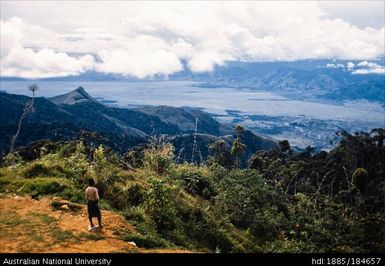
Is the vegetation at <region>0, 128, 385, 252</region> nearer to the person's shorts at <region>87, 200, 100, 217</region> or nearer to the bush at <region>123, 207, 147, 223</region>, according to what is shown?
the bush at <region>123, 207, 147, 223</region>

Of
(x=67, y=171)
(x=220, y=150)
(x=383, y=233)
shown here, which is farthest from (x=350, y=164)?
(x=67, y=171)

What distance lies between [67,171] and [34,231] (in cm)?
502

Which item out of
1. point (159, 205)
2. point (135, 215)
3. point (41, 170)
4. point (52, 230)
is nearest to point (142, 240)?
point (135, 215)

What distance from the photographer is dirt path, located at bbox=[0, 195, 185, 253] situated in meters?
9.46

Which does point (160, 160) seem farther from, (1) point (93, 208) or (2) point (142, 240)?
(2) point (142, 240)

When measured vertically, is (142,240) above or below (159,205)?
below

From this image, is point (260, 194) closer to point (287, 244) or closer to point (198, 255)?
point (287, 244)

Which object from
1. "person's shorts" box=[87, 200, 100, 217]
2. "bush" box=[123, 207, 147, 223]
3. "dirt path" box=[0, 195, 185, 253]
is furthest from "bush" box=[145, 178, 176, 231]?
"person's shorts" box=[87, 200, 100, 217]

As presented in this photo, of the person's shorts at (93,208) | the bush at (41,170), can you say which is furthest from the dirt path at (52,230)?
the bush at (41,170)

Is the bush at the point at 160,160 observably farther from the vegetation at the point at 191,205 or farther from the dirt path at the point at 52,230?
the dirt path at the point at 52,230

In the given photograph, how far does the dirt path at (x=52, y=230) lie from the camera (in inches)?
373

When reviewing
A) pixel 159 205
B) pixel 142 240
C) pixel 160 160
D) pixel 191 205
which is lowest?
pixel 191 205

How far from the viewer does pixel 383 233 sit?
59.7 feet

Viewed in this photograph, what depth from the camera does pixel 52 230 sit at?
34.3ft
